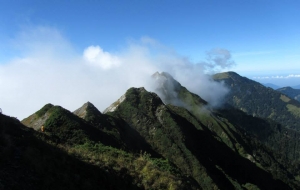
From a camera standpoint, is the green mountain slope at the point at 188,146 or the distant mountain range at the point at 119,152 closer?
the distant mountain range at the point at 119,152

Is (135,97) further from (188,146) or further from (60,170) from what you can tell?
(60,170)

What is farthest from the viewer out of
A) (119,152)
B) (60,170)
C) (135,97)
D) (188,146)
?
(135,97)

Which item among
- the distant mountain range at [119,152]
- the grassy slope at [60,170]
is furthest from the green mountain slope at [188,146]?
the grassy slope at [60,170]

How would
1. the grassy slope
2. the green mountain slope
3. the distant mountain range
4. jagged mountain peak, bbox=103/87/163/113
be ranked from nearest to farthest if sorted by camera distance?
the grassy slope → the distant mountain range → the green mountain slope → jagged mountain peak, bbox=103/87/163/113

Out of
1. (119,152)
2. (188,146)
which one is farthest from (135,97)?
(119,152)

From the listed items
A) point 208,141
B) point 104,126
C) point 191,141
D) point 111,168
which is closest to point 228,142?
point 208,141

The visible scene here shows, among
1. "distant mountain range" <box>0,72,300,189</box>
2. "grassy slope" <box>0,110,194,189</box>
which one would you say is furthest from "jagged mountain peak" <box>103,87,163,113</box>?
"grassy slope" <box>0,110,194,189</box>

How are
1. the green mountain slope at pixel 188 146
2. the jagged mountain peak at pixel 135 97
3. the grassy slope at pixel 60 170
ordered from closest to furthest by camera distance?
the grassy slope at pixel 60 170 → the green mountain slope at pixel 188 146 → the jagged mountain peak at pixel 135 97

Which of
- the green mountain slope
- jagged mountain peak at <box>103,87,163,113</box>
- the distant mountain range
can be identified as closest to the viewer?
the distant mountain range

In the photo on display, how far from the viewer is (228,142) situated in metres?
163

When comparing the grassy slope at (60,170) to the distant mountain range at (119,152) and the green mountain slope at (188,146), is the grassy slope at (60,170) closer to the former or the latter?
the distant mountain range at (119,152)

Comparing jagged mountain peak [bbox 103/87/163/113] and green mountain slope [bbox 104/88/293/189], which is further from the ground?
jagged mountain peak [bbox 103/87/163/113]

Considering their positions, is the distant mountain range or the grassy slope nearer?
the grassy slope

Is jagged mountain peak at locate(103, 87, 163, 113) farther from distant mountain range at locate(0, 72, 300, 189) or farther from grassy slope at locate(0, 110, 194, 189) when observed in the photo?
grassy slope at locate(0, 110, 194, 189)
